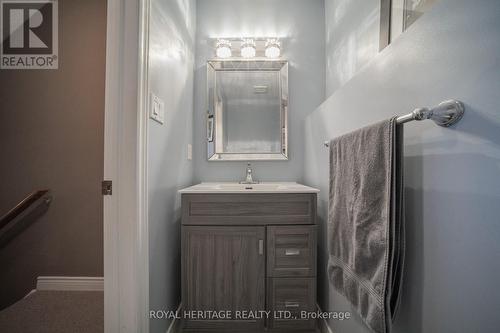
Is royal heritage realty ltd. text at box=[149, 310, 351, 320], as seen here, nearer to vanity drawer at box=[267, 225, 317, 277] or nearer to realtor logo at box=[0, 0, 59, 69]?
vanity drawer at box=[267, 225, 317, 277]

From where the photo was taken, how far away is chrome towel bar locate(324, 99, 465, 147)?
440mm

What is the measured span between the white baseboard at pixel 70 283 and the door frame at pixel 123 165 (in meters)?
1.13

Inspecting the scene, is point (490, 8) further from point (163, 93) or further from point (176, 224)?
point (176, 224)

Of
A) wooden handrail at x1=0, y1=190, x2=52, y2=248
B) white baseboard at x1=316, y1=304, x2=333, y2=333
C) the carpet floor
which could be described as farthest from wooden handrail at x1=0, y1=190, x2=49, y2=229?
white baseboard at x1=316, y1=304, x2=333, y2=333

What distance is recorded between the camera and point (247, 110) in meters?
1.71

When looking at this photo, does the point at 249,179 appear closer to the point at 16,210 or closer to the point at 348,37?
the point at 348,37

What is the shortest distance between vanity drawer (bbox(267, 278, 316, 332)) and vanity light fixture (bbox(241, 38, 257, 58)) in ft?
5.62

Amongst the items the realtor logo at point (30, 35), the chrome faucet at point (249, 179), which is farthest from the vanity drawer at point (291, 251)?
the realtor logo at point (30, 35)

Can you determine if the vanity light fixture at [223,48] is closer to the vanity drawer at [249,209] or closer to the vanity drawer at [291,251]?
the vanity drawer at [249,209]

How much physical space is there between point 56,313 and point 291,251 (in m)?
1.68

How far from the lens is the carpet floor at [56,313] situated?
1.26m

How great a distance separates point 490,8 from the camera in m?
0.38

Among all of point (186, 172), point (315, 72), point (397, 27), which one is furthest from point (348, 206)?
point (315, 72)

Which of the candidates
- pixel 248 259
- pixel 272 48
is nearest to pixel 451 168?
pixel 248 259
